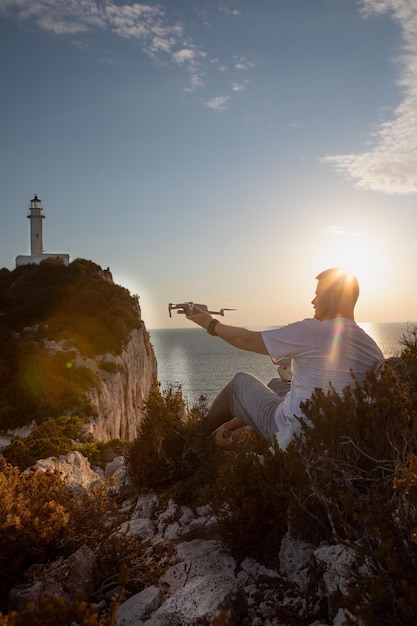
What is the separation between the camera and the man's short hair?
4348 millimetres

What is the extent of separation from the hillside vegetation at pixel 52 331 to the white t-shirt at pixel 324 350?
14668 millimetres

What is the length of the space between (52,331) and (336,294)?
20853 millimetres

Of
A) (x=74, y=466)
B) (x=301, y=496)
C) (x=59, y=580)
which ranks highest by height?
(x=301, y=496)

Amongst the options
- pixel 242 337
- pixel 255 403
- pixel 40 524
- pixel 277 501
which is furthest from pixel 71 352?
pixel 277 501

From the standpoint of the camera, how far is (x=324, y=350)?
4.33m

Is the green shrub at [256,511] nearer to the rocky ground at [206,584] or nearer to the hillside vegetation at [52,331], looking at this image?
the rocky ground at [206,584]

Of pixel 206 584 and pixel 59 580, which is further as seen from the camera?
pixel 59 580

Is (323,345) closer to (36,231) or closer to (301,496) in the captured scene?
(301,496)

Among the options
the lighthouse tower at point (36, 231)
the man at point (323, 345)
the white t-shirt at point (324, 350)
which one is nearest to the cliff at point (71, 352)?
the man at point (323, 345)

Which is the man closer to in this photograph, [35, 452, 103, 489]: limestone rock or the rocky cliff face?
[35, 452, 103, 489]: limestone rock

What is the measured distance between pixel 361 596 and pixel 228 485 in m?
1.65

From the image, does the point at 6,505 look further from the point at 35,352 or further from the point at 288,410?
the point at 35,352

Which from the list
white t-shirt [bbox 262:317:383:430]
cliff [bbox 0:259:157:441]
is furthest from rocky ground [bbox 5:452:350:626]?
cliff [bbox 0:259:157:441]

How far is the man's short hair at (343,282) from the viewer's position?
14.3ft
